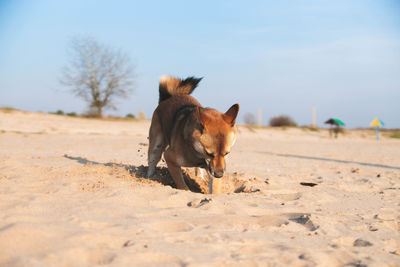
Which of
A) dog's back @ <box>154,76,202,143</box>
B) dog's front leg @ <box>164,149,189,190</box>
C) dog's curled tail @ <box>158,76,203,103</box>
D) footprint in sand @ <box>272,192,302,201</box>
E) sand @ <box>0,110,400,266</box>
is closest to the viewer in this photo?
sand @ <box>0,110,400,266</box>

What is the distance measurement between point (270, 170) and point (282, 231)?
518 cm

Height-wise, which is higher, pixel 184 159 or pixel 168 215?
pixel 184 159

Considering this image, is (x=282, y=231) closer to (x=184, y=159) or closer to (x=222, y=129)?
(x=222, y=129)

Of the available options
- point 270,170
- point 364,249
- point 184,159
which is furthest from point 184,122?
point 270,170

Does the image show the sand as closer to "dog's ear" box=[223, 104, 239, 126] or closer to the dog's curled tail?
"dog's ear" box=[223, 104, 239, 126]

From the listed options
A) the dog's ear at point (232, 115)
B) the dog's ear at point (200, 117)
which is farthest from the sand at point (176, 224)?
the dog's ear at point (232, 115)

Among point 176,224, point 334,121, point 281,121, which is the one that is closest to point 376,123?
point 334,121

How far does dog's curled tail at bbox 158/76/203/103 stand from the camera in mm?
6758

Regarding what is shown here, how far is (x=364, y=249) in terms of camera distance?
2.81m

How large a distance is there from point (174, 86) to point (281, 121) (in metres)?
29.8

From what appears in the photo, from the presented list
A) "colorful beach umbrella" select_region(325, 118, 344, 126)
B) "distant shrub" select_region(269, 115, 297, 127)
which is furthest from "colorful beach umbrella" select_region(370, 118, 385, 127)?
"distant shrub" select_region(269, 115, 297, 127)

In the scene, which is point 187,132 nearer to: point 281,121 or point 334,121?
point 334,121

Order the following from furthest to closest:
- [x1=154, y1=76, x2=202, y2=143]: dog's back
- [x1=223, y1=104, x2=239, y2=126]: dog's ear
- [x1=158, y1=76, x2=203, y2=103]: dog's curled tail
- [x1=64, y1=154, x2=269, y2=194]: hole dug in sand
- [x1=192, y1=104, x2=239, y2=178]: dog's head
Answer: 1. [x1=158, y1=76, x2=203, y2=103]: dog's curled tail
2. [x1=154, y1=76, x2=202, y2=143]: dog's back
3. [x1=64, y1=154, x2=269, y2=194]: hole dug in sand
4. [x1=223, y1=104, x2=239, y2=126]: dog's ear
5. [x1=192, y1=104, x2=239, y2=178]: dog's head

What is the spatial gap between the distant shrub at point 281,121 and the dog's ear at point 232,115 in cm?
3097
